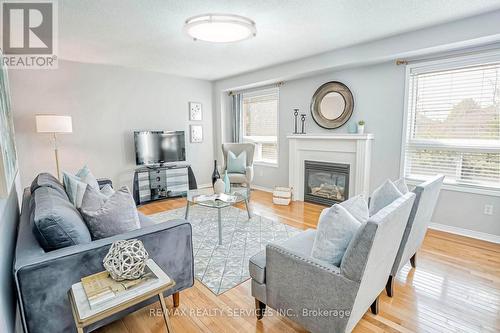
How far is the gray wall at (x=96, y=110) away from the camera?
3.83 metres

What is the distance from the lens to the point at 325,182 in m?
4.45

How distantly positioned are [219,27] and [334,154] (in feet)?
8.61

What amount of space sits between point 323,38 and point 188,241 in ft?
9.62

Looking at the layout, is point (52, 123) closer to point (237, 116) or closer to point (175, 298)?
point (175, 298)

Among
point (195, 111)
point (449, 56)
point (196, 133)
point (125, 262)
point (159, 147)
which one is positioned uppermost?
point (449, 56)

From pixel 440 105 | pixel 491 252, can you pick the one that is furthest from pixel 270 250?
pixel 440 105

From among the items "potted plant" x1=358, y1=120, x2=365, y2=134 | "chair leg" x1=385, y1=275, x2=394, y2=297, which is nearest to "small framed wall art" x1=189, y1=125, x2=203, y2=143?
"potted plant" x1=358, y1=120, x2=365, y2=134

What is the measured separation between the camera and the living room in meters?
1.42

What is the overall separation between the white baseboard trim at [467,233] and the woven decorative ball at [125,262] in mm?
3626

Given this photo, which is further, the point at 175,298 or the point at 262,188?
the point at 262,188

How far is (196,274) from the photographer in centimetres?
238

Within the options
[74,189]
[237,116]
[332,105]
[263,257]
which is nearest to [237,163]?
[237,116]

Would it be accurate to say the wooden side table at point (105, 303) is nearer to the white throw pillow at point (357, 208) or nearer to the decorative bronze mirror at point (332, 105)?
the white throw pillow at point (357, 208)

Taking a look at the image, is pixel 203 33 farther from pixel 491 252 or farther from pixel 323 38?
pixel 491 252
